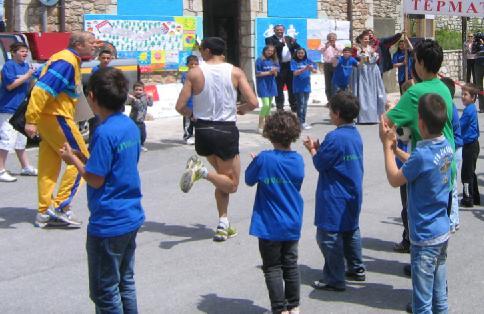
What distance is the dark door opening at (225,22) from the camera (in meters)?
20.2

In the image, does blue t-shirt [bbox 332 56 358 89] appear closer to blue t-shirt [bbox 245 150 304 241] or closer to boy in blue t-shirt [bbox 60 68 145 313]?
blue t-shirt [bbox 245 150 304 241]

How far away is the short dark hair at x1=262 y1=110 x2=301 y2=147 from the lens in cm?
507

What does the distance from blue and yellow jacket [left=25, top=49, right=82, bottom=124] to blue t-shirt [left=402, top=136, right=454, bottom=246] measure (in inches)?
143

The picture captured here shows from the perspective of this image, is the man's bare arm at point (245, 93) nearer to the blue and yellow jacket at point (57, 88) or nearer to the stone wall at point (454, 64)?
the blue and yellow jacket at point (57, 88)

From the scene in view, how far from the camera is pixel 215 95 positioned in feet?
22.8

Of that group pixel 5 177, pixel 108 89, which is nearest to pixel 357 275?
pixel 108 89

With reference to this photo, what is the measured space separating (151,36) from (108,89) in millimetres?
13240

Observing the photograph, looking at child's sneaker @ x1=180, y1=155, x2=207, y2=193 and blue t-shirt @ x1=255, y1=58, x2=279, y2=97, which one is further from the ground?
blue t-shirt @ x1=255, y1=58, x2=279, y2=97

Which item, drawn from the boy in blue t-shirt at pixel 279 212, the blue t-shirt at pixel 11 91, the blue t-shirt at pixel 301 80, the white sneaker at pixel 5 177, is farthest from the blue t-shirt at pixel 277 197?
the blue t-shirt at pixel 301 80

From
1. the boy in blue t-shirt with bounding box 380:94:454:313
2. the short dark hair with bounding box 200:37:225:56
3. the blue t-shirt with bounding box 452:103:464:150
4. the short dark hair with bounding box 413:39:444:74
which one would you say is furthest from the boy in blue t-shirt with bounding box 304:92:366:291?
the short dark hair with bounding box 200:37:225:56

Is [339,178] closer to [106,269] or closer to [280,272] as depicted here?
[280,272]

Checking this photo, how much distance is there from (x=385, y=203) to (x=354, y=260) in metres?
→ 2.91

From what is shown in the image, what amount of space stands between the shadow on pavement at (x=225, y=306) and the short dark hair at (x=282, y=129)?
1168mm

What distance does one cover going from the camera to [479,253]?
22.3 feet
